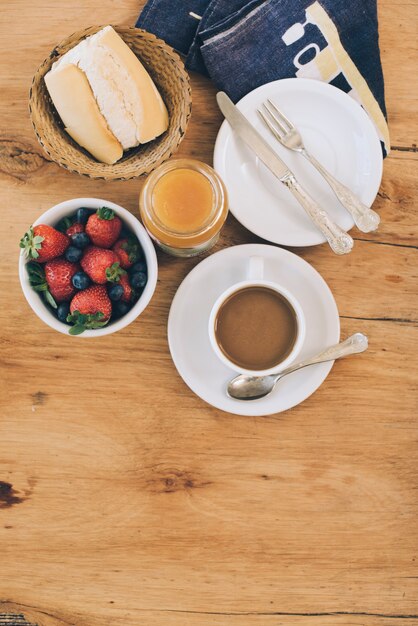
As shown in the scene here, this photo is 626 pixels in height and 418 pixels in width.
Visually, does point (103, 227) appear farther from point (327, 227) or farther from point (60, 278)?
point (327, 227)

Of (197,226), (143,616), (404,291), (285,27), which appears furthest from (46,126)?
(143,616)

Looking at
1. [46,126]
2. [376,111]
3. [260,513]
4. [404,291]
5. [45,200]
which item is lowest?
[260,513]

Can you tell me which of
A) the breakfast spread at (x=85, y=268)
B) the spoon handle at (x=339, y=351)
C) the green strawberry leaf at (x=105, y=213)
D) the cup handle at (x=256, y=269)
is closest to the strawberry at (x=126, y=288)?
the breakfast spread at (x=85, y=268)

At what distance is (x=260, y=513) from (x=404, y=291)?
0.53 meters

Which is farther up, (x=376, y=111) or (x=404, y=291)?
(x=376, y=111)

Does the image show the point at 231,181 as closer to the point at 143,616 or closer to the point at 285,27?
the point at 285,27

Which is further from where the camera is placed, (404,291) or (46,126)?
(404,291)

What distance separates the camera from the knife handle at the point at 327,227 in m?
1.00

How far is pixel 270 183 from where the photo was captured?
106 centimetres

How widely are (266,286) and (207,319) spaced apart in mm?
141

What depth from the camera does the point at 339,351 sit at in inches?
40.0

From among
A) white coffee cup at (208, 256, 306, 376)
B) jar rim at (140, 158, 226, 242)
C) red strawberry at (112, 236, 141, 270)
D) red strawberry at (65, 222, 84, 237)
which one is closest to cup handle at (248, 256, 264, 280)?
white coffee cup at (208, 256, 306, 376)

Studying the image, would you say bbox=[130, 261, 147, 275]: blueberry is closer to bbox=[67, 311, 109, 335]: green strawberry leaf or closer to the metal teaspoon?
bbox=[67, 311, 109, 335]: green strawberry leaf

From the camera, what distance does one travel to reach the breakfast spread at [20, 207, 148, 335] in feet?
2.99
